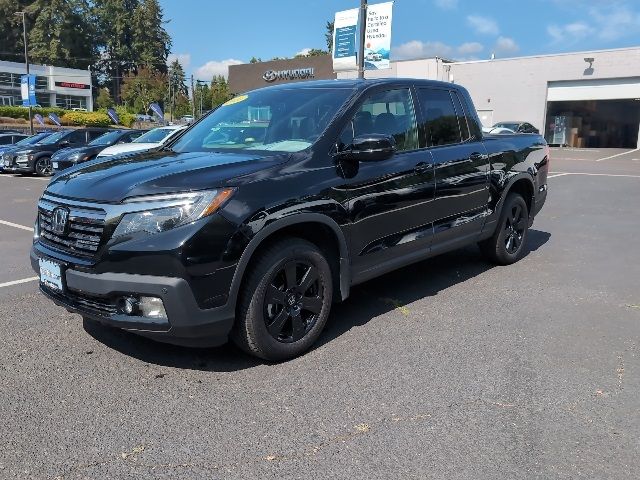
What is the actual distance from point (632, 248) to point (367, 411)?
18.7 feet

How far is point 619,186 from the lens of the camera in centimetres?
1492

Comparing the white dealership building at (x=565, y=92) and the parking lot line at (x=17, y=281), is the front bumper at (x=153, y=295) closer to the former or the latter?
the parking lot line at (x=17, y=281)

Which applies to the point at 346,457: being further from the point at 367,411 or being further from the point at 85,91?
the point at 85,91

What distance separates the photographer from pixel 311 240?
3992mm

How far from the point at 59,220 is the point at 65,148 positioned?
15414 mm

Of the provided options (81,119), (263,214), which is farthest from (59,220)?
(81,119)

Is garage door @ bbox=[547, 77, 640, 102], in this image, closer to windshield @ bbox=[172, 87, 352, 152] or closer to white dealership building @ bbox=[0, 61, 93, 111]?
windshield @ bbox=[172, 87, 352, 152]

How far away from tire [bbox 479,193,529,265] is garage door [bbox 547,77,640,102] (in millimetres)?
34268

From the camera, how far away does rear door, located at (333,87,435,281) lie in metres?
4.14

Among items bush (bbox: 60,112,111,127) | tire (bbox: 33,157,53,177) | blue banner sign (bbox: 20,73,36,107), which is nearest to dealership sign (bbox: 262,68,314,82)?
bush (bbox: 60,112,111,127)

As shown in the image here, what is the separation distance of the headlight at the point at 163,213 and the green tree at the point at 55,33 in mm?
100790

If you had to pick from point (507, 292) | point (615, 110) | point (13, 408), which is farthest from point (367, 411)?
point (615, 110)

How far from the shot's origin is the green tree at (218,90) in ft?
238

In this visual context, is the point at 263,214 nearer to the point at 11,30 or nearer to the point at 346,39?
the point at 346,39
